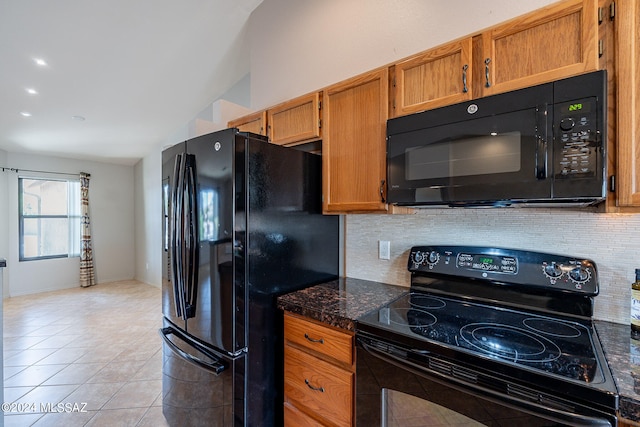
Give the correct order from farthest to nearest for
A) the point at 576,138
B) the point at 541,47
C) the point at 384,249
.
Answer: the point at 384,249
the point at 541,47
the point at 576,138

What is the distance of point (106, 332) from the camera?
3.53 meters

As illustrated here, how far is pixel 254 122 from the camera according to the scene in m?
2.18

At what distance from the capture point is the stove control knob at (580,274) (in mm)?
1177

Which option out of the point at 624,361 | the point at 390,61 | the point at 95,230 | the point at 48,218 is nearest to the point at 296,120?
the point at 390,61

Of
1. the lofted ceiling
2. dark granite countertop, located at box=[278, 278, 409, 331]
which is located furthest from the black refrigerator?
the lofted ceiling

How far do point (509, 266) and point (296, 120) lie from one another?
1.44 m

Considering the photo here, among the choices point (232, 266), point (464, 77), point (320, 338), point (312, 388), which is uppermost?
point (464, 77)

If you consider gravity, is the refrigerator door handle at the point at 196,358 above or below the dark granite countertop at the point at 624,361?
below

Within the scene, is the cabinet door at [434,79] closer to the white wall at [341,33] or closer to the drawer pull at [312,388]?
the white wall at [341,33]

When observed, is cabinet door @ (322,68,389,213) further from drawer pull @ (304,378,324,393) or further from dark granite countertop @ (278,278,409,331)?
drawer pull @ (304,378,324,393)

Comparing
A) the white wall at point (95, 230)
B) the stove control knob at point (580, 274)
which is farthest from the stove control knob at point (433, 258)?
the white wall at point (95, 230)

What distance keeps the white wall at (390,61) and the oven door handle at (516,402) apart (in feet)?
2.17

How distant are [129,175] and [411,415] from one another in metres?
7.31

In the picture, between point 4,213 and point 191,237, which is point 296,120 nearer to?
point 191,237
